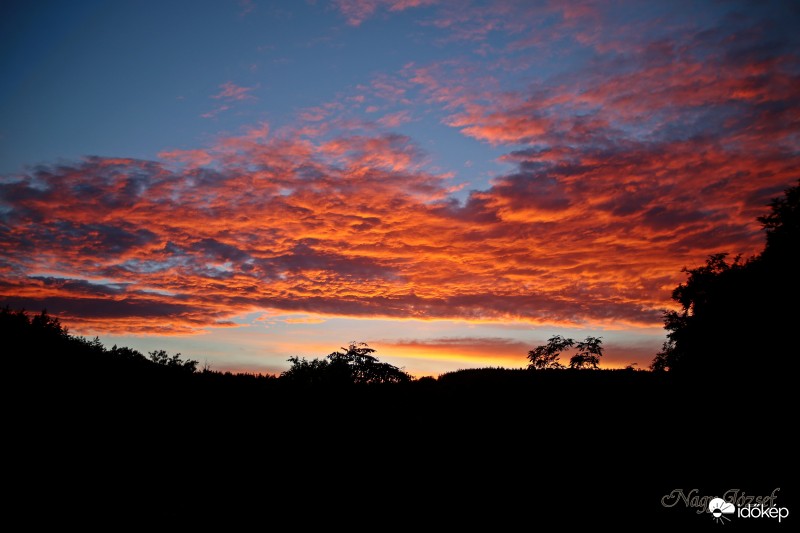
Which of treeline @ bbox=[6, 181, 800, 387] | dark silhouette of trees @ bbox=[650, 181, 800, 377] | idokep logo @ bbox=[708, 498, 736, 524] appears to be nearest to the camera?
idokep logo @ bbox=[708, 498, 736, 524]

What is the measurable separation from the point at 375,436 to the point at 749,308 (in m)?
27.6

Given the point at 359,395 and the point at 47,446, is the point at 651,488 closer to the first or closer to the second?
the point at 359,395

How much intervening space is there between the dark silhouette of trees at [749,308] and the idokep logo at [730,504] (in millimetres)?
13318

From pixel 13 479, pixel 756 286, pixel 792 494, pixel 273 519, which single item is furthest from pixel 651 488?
pixel 756 286

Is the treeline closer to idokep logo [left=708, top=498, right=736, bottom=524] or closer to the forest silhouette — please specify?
the forest silhouette

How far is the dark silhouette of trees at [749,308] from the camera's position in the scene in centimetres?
2609

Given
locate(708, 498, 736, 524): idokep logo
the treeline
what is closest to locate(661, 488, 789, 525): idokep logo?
locate(708, 498, 736, 524): idokep logo

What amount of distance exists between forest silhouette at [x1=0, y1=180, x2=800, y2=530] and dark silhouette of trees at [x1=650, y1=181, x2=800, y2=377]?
45cm

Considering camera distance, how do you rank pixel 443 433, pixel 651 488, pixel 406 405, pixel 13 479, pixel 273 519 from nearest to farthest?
1. pixel 273 519
2. pixel 13 479
3. pixel 651 488
4. pixel 443 433
5. pixel 406 405

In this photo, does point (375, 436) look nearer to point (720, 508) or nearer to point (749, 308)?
point (720, 508)

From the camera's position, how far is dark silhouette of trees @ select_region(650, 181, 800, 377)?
26.1m

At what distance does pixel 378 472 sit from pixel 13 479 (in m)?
9.57

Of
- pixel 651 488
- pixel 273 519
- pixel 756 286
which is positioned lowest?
pixel 273 519

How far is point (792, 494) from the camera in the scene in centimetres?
1243
